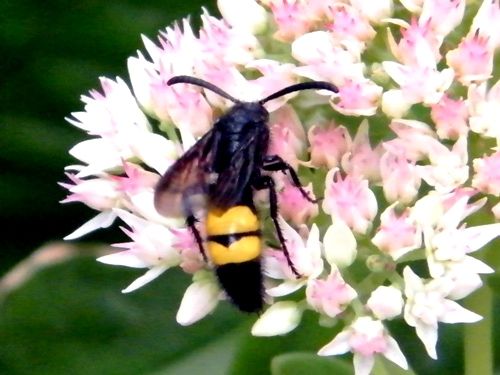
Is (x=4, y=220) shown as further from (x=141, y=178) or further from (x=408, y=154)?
(x=408, y=154)

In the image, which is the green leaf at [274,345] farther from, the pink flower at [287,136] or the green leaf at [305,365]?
the pink flower at [287,136]

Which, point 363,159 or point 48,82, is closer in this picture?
point 363,159

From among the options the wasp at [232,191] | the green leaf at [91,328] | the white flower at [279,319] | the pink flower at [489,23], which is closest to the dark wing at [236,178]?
the wasp at [232,191]

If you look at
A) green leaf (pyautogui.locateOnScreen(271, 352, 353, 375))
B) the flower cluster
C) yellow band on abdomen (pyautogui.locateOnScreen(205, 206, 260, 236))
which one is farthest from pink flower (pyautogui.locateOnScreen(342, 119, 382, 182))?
green leaf (pyautogui.locateOnScreen(271, 352, 353, 375))

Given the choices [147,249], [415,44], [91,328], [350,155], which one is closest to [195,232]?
[147,249]

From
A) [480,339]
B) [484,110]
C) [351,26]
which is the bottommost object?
[480,339]

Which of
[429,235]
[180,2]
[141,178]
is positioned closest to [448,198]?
[429,235]

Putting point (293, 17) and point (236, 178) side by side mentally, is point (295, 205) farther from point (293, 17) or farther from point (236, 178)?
point (293, 17)
